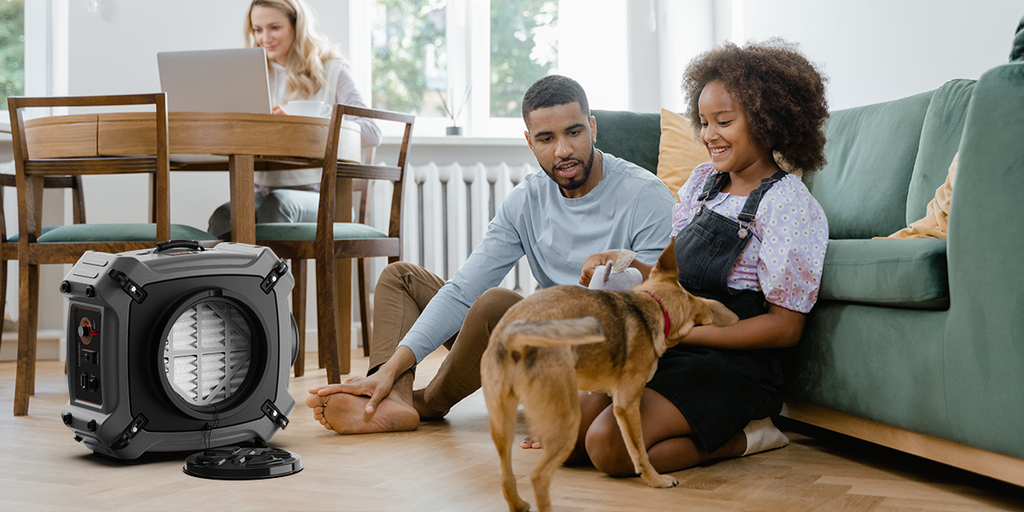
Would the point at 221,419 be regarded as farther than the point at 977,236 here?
Yes

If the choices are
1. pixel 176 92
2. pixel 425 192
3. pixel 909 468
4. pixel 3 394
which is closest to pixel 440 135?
pixel 425 192

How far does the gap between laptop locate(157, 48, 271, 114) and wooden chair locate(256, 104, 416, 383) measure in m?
0.26

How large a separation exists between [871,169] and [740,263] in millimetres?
829

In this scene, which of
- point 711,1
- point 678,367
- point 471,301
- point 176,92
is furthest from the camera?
point 711,1

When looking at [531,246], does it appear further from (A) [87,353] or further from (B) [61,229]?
(B) [61,229]

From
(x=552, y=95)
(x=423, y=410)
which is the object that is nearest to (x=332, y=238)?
(x=423, y=410)

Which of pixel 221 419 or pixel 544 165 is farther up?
pixel 544 165

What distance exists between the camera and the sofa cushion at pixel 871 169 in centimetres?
205

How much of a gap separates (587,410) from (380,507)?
0.48m

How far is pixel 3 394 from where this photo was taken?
2.47 metres

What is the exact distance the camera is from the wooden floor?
128 centimetres

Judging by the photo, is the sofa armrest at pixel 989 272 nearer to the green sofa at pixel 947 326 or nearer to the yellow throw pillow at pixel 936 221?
the green sofa at pixel 947 326

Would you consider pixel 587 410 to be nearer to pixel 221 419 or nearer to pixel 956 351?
pixel 956 351

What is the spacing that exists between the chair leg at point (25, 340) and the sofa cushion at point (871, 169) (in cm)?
227
